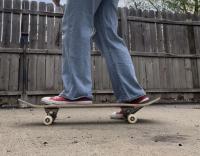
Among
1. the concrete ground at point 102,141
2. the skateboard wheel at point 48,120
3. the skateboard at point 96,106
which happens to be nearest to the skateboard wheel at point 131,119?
the skateboard at point 96,106

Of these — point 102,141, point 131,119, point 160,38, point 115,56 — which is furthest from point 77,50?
point 160,38

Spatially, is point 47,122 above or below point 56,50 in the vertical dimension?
below

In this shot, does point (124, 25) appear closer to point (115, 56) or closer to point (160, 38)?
point (160, 38)

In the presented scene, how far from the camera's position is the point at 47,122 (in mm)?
2488

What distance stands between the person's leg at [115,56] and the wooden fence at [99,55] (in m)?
3.28

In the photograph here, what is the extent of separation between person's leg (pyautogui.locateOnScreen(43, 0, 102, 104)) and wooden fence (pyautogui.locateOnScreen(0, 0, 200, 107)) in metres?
3.41

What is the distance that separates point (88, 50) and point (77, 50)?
0.32 ft

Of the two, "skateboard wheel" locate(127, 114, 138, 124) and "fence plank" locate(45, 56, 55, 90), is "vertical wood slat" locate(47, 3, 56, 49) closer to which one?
"fence plank" locate(45, 56, 55, 90)

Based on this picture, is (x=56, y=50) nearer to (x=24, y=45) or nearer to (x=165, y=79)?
(x=24, y=45)

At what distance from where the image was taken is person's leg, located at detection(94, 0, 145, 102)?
8.70 ft

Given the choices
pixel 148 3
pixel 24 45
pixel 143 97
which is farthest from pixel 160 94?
pixel 148 3

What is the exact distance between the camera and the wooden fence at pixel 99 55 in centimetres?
582

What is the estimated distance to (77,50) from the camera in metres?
2.50

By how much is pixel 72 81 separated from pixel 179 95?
4832 millimetres
